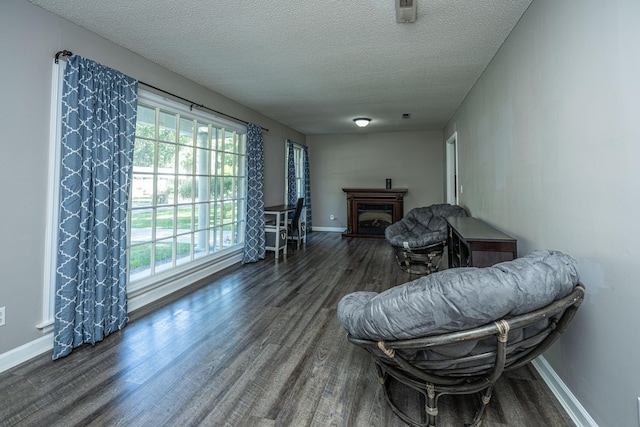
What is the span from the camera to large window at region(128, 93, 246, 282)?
315 cm

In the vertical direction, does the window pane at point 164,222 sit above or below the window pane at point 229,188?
below

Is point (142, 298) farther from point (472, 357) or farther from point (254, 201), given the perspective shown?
point (472, 357)

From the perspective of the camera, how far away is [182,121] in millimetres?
3670

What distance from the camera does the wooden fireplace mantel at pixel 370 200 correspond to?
7219 mm

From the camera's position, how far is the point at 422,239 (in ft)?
13.5

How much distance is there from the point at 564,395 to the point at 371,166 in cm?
662

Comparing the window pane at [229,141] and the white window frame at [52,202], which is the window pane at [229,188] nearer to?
the window pane at [229,141]

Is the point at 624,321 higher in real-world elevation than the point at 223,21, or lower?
lower

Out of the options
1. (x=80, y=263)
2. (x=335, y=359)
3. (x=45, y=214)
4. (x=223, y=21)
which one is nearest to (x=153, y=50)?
(x=223, y=21)

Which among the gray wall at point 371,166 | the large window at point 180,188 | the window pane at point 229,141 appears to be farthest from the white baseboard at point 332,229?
the window pane at point 229,141

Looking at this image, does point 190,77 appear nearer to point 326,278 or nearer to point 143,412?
point 326,278

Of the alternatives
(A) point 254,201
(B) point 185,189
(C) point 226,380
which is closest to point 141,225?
(B) point 185,189

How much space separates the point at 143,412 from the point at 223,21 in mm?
2695

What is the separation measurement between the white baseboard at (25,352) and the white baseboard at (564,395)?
3352 millimetres
